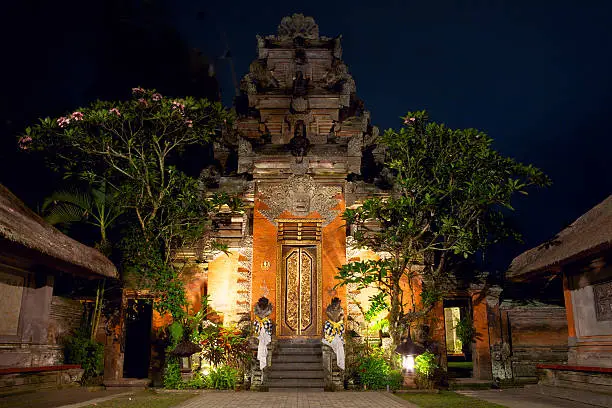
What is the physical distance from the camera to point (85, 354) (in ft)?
43.7

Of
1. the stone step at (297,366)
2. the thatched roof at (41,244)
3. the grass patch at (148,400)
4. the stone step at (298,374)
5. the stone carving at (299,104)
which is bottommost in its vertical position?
the grass patch at (148,400)

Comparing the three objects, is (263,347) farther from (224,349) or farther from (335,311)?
(335,311)

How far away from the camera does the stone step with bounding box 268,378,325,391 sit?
12641mm

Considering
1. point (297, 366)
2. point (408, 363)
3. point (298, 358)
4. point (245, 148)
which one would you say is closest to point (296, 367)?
point (297, 366)

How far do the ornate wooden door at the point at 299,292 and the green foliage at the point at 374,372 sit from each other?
201cm

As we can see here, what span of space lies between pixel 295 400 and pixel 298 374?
266 centimetres

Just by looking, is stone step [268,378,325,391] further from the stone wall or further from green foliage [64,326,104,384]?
the stone wall

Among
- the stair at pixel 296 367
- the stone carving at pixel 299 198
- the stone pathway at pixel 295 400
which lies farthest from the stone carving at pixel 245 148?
the stone pathway at pixel 295 400

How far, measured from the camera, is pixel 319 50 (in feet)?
67.4

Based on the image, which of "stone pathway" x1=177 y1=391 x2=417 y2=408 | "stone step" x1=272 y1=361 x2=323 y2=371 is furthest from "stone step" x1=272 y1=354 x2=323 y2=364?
"stone pathway" x1=177 y1=391 x2=417 y2=408

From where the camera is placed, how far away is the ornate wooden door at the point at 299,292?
14.8m

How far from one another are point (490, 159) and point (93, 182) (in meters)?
11.9

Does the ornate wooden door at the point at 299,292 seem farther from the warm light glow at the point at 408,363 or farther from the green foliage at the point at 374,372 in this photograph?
the warm light glow at the point at 408,363

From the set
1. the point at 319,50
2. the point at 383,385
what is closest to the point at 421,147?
the point at 383,385
